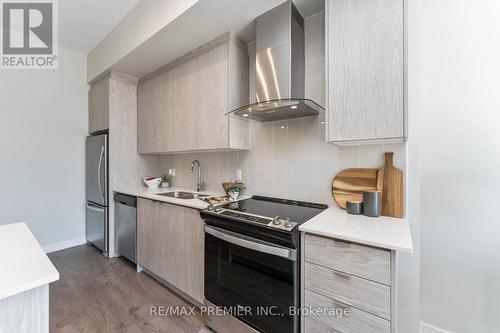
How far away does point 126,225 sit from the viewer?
266cm

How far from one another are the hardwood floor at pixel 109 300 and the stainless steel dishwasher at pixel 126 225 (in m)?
0.18

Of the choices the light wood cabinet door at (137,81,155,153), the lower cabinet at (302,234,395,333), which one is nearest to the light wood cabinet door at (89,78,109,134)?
the light wood cabinet door at (137,81,155,153)

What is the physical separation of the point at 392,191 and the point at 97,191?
10.9 ft

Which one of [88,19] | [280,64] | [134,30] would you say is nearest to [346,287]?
[280,64]

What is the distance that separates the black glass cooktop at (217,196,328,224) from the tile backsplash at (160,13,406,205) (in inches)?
2.8

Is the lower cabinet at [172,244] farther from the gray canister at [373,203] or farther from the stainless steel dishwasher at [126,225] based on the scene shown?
the gray canister at [373,203]

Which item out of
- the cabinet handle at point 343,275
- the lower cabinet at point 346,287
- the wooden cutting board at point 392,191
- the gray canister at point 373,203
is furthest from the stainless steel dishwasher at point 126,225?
the wooden cutting board at point 392,191

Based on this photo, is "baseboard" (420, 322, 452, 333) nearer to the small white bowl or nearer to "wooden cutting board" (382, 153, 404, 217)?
"wooden cutting board" (382, 153, 404, 217)

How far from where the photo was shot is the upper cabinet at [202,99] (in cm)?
201

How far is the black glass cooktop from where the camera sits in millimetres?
1482

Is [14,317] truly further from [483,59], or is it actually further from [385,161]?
[483,59]

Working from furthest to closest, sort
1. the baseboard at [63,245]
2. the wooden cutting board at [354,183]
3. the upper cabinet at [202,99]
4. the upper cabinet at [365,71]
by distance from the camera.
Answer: the baseboard at [63,245] → the upper cabinet at [202,99] → the wooden cutting board at [354,183] → the upper cabinet at [365,71]

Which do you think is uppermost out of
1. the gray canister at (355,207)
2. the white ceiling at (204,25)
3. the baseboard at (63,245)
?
the white ceiling at (204,25)

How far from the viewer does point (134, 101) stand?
3072 mm
